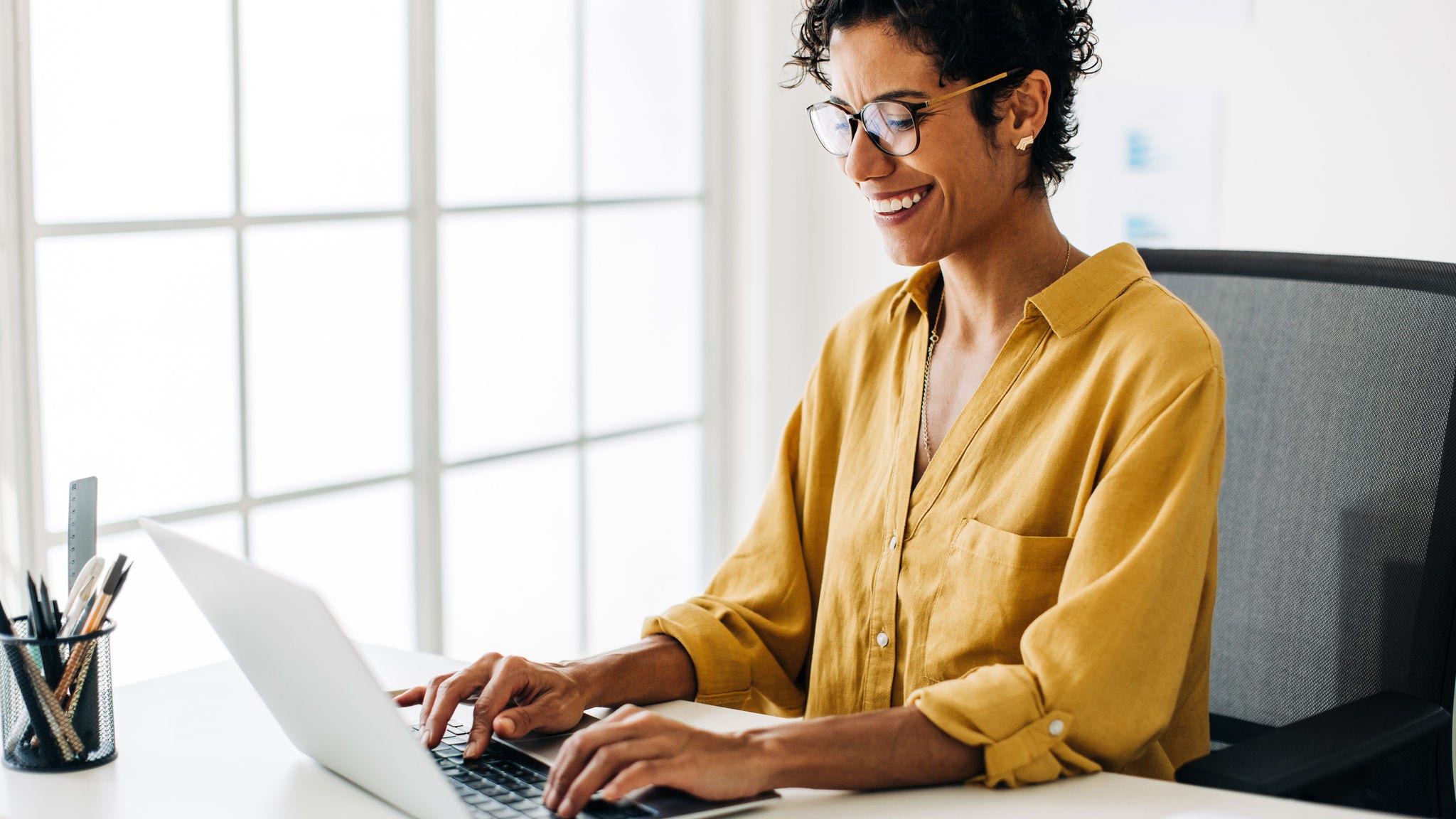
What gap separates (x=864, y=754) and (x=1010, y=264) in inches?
23.6

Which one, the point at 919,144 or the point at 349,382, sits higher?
the point at 919,144

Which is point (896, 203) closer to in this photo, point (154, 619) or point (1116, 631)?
point (1116, 631)

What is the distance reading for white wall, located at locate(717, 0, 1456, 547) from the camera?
208cm

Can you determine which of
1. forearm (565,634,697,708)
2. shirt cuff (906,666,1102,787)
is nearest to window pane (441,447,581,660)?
forearm (565,634,697,708)

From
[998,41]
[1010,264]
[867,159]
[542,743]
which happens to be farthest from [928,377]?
[542,743]

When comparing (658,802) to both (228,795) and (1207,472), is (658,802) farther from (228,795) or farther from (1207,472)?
(1207,472)

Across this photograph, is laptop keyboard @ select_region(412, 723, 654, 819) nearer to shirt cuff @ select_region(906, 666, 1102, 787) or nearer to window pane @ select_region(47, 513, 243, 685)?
shirt cuff @ select_region(906, 666, 1102, 787)

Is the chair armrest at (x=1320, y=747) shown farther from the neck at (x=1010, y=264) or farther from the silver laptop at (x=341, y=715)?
the neck at (x=1010, y=264)

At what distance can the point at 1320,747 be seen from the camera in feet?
4.13

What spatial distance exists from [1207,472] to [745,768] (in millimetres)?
480

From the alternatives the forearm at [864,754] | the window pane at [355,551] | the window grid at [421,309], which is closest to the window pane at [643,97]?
the window grid at [421,309]

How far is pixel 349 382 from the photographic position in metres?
2.15

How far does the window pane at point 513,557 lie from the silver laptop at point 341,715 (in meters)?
1.12

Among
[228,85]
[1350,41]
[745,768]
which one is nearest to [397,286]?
[228,85]
